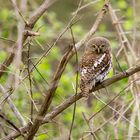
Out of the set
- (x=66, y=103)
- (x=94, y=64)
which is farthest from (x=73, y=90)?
(x=66, y=103)

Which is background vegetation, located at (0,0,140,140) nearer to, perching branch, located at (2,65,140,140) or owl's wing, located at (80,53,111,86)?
owl's wing, located at (80,53,111,86)

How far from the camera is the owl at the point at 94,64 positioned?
590 centimetres

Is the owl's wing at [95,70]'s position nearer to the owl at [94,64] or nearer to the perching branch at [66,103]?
the owl at [94,64]

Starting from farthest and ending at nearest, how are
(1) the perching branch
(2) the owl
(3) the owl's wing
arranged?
1. (3) the owl's wing
2. (2) the owl
3. (1) the perching branch

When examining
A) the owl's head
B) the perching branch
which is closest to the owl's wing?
the owl's head

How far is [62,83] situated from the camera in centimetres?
861

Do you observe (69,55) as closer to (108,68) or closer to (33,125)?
(33,125)

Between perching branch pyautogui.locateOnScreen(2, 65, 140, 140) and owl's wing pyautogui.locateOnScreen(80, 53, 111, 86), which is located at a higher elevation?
owl's wing pyautogui.locateOnScreen(80, 53, 111, 86)

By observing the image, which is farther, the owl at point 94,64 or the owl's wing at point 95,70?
the owl's wing at point 95,70

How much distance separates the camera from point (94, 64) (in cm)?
635

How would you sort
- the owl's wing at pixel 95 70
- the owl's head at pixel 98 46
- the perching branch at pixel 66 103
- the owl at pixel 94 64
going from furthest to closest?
the owl's head at pixel 98 46, the owl's wing at pixel 95 70, the owl at pixel 94 64, the perching branch at pixel 66 103

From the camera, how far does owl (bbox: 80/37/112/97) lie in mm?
5899

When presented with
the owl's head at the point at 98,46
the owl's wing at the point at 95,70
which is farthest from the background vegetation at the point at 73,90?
the owl's wing at the point at 95,70

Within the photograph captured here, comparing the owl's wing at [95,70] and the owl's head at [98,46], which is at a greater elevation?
the owl's head at [98,46]
